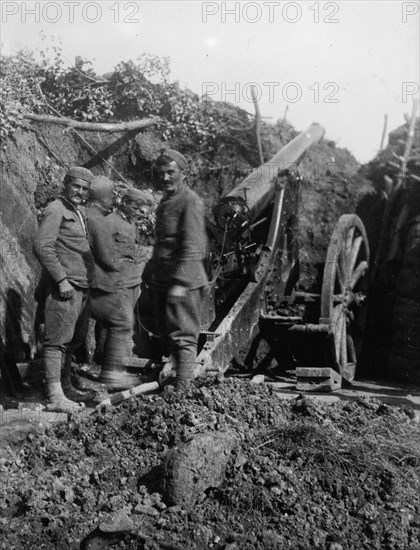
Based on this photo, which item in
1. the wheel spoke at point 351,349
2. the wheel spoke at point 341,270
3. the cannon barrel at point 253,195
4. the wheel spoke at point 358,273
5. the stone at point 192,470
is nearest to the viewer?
the stone at point 192,470

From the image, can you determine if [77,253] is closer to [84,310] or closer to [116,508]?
[84,310]

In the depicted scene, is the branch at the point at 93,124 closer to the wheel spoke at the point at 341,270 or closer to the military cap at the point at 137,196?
the military cap at the point at 137,196

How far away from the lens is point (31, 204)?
270 inches

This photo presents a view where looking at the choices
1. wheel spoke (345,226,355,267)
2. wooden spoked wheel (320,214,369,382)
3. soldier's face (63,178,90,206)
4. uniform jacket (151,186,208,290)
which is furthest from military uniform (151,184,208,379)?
wheel spoke (345,226,355,267)

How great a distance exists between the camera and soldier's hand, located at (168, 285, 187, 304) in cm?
601

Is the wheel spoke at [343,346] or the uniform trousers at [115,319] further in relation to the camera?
the wheel spoke at [343,346]

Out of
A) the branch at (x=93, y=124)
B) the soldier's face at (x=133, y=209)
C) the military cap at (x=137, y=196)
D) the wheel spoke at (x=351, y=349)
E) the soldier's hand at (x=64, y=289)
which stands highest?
the branch at (x=93, y=124)

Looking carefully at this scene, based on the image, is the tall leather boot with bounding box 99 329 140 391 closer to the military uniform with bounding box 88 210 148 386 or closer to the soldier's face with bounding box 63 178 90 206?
the military uniform with bounding box 88 210 148 386

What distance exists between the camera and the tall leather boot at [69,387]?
605cm

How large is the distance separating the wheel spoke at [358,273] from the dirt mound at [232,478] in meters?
3.42

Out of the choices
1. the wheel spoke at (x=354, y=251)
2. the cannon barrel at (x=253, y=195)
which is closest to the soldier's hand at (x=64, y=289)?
the cannon barrel at (x=253, y=195)

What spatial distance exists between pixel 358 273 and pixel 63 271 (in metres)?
4.03

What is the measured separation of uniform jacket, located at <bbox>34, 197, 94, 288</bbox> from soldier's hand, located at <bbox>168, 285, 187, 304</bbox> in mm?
632

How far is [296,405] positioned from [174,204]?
1839 millimetres
